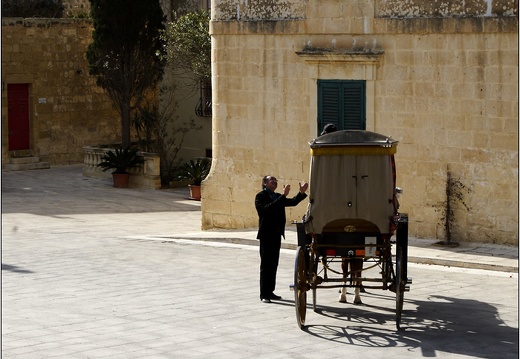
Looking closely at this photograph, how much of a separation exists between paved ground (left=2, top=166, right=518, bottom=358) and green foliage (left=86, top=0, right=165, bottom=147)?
954 cm

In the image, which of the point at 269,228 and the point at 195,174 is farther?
the point at 195,174

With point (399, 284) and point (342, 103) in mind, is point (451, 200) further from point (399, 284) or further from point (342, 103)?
point (399, 284)

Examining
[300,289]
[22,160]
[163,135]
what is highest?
[163,135]

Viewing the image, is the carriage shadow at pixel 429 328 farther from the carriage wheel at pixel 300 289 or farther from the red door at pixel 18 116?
the red door at pixel 18 116

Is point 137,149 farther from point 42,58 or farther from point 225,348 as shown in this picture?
point 225,348

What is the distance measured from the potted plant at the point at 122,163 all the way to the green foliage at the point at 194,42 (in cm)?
297

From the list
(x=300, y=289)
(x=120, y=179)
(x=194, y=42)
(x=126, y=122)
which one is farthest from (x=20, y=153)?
(x=300, y=289)

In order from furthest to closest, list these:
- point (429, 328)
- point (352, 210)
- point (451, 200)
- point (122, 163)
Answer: point (122, 163), point (451, 200), point (352, 210), point (429, 328)

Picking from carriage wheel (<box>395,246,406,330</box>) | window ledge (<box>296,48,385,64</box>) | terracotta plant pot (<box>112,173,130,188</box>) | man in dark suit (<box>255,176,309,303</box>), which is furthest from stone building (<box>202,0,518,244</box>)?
terracotta plant pot (<box>112,173,130,188</box>)

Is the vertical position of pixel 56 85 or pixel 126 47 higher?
pixel 126 47

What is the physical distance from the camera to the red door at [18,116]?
31.3 m

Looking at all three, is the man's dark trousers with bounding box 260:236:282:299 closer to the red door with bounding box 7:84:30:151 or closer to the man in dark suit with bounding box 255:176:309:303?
the man in dark suit with bounding box 255:176:309:303

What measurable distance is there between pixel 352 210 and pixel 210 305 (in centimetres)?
207

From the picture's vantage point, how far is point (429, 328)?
37.0 ft
